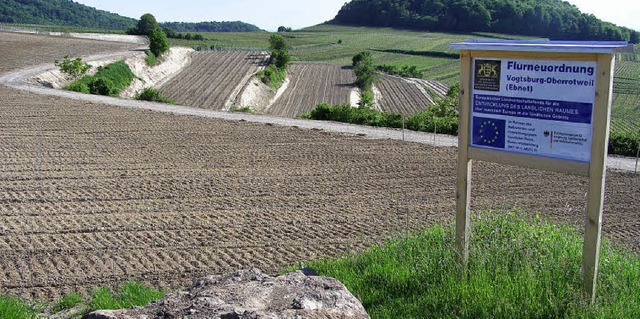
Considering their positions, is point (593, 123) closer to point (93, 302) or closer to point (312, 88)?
point (93, 302)

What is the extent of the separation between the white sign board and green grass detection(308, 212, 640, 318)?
1.15 m

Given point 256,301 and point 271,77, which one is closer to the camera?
point 256,301

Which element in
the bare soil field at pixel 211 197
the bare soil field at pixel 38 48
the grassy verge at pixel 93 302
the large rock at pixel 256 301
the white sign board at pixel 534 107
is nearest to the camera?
the large rock at pixel 256 301

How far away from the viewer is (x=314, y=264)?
8633 millimetres

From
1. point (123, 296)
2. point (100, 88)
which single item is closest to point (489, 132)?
point (123, 296)

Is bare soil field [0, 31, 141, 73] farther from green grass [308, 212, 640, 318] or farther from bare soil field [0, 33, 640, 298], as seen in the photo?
green grass [308, 212, 640, 318]

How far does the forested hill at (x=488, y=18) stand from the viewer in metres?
112

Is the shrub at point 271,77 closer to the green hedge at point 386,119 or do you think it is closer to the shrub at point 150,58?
the shrub at point 150,58

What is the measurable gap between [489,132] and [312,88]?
57380 mm

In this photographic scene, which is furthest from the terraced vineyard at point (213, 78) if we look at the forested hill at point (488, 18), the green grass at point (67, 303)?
the forested hill at point (488, 18)

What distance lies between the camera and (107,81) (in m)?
42.5

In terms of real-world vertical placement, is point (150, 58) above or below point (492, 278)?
below

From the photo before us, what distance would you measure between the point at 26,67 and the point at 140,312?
45.1 m

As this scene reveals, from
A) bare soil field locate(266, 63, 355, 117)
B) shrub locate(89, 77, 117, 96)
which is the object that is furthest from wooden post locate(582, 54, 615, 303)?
bare soil field locate(266, 63, 355, 117)
